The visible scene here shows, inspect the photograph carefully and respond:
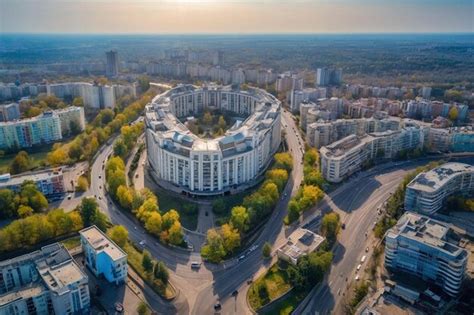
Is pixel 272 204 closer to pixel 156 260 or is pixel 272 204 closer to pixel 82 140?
pixel 156 260

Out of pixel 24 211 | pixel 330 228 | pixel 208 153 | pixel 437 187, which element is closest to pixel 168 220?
pixel 208 153

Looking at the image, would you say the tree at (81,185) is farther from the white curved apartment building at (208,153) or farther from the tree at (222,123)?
the tree at (222,123)

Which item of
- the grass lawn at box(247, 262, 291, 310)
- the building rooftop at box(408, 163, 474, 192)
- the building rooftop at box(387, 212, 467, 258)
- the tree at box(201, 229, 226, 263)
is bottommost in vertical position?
the grass lawn at box(247, 262, 291, 310)

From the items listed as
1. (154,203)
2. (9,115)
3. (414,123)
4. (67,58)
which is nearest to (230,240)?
(154,203)

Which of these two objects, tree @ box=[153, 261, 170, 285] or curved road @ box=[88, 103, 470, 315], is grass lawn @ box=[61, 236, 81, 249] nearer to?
curved road @ box=[88, 103, 470, 315]

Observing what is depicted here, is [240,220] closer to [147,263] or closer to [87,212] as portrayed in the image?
[147,263]

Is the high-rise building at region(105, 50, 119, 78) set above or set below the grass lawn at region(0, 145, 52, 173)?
above

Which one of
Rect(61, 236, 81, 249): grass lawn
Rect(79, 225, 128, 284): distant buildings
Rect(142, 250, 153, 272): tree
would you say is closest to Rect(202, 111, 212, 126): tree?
Rect(61, 236, 81, 249): grass lawn
